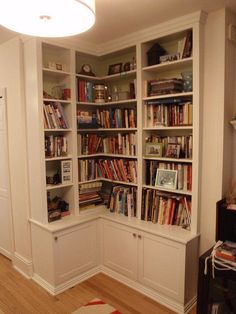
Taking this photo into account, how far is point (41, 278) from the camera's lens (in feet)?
8.65

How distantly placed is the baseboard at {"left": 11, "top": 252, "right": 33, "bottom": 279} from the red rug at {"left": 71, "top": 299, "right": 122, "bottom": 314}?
0.77m

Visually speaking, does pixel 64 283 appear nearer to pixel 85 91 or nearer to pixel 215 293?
pixel 215 293

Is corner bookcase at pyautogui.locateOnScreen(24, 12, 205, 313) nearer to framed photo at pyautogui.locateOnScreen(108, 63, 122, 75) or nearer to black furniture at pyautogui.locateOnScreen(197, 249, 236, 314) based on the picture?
framed photo at pyautogui.locateOnScreen(108, 63, 122, 75)

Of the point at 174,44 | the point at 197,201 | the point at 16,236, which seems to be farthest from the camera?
the point at 16,236

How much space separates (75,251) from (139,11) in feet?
7.65

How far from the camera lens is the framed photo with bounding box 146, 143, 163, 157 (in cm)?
256

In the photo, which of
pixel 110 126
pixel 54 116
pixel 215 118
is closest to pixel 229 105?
pixel 215 118

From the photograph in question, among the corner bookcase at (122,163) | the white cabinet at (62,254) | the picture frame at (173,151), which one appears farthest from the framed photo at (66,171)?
the picture frame at (173,151)

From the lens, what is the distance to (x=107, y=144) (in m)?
3.08

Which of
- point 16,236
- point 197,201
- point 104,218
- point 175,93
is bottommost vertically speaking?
point 16,236

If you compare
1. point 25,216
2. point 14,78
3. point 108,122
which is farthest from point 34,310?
point 14,78

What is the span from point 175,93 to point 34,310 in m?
2.34

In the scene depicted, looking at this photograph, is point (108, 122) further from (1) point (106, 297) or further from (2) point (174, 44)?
(1) point (106, 297)

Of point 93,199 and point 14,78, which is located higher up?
point 14,78
